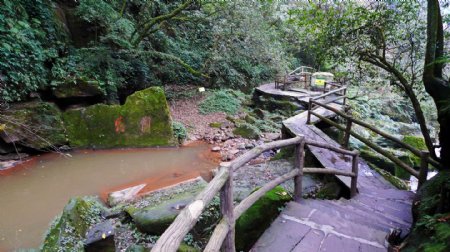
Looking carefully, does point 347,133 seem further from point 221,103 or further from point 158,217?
point 221,103

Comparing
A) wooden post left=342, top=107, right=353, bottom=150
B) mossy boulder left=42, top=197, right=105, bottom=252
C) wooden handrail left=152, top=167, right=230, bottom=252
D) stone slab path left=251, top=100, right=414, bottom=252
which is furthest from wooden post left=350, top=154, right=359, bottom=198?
mossy boulder left=42, top=197, right=105, bottom=252

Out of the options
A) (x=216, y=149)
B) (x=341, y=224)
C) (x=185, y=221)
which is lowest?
(x=216, y=149)

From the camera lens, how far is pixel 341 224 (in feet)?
10.2

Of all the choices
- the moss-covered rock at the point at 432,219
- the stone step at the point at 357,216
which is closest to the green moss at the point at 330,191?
the stone step at the point at 357,216

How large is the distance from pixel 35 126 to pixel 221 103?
24.2 feet

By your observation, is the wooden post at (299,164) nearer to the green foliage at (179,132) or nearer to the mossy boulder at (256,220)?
the mossy boulder at (256,220)

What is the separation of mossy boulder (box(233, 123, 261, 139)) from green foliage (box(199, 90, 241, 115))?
2.40m

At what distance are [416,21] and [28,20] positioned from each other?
9.33 metres

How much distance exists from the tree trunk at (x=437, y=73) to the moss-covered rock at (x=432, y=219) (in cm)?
41

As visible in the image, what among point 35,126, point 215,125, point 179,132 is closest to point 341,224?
point 179,132

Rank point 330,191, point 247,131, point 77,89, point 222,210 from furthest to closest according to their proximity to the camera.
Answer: point 247,131 < point 77,89 < point 330,191 < point 222,210

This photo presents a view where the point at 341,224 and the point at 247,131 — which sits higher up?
the point at 341,224

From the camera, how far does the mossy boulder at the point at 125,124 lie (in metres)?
8.51

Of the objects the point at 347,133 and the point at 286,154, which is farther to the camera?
the point at 286,154
